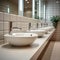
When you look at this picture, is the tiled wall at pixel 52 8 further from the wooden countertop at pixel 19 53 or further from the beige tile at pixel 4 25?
the wooden countertop at pixel 19 53

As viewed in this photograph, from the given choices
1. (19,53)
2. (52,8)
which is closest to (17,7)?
(19,53)

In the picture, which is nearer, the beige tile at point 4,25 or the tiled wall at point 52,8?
the beige tile at point 4,25

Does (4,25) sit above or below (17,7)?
below

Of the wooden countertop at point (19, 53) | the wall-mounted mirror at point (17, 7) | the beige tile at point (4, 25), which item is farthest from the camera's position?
the wall-mounted mirror at point (17, 7)

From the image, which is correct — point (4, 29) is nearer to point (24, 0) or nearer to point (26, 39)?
point (26, 39)

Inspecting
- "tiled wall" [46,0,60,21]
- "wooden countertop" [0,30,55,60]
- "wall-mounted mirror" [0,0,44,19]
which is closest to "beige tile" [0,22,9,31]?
"wall-mounted mirror" [0,0,44,19]

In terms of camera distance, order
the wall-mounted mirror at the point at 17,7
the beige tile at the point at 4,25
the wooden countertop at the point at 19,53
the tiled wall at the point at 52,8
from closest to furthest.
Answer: the wooden countertop at the point at 19,53 → the beige tile at the point at 4,25 → the wall-mounted mirror at the point at 17,7 → the tiled wall at the point at 52,8

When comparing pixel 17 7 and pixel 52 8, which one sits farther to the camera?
pixel 52 8

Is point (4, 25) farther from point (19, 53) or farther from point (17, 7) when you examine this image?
point (17, 7)

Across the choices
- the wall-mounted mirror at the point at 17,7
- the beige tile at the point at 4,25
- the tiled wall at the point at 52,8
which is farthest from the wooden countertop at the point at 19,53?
the tiled wall at the point at 52,8

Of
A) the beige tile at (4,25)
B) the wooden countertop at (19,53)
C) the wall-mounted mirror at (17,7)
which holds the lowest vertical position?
the wooden countertop at (19,53)

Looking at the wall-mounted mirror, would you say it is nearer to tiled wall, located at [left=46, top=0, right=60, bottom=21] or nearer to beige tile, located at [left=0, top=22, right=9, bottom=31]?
beige tile, located at [left=0, top=22, right=9, bottom=31]

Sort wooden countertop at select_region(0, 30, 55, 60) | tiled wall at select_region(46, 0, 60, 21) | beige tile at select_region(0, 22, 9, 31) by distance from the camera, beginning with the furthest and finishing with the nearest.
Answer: tiled wall at select_region(46, 0, 60, 21) < beige tile at select_region(0, 22, 9, 31) < wooden countertop at select_region(0, 30, 55, 60)

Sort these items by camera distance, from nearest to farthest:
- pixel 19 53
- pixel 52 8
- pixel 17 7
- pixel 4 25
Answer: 1. pixel 19 53
2. pixel 4 25
3. pixel 17 7
4. pixel 52 8
